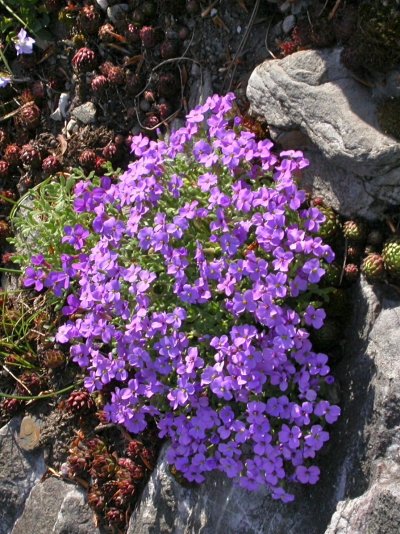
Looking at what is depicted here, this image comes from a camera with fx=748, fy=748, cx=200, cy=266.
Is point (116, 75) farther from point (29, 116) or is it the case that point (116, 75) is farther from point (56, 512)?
point (56, 512)

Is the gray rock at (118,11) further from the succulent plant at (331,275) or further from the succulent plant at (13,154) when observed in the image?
the succulent plant at (331,275)

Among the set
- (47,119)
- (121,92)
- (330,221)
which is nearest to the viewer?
(330,221)

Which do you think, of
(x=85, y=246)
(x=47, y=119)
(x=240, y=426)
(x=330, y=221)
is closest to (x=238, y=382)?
(x=240, y=426)

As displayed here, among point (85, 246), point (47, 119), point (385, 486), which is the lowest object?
point (47, 119)

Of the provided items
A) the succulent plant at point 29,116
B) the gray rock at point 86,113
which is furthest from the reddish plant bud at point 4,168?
the gray rock at point 86,113

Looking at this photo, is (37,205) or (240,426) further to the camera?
(37,205)

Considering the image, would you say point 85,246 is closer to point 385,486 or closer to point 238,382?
point 238,382

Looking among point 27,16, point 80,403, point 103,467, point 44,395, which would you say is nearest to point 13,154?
point 27,16
